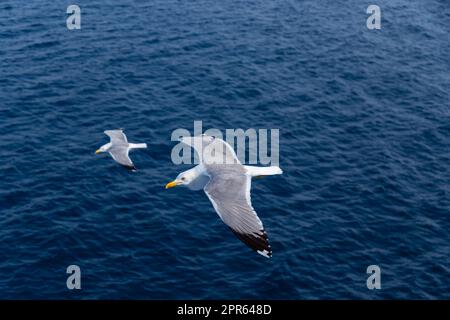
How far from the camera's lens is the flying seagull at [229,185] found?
24.0 meters

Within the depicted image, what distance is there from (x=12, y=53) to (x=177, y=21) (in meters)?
17.7

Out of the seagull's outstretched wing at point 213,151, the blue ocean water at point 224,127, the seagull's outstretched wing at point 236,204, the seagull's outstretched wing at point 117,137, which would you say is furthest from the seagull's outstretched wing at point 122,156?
the seagull's outstretched wing at point 236,204

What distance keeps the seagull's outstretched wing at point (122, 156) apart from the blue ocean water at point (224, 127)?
15.4 ft

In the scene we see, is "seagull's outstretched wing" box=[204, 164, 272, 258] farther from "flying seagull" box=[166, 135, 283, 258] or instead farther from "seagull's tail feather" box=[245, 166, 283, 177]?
"seagull's tail feather" box=[245, 166, 283, 177]

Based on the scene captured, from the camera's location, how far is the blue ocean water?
4303 centimetres

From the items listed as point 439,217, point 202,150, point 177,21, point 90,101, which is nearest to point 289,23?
point 177,21

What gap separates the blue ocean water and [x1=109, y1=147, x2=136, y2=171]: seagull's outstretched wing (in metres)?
4.68

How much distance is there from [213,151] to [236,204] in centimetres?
667

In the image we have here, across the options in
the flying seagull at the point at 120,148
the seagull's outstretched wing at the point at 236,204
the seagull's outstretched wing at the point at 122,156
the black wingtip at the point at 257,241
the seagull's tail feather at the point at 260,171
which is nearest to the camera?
the black wingtip at the point at 257,241

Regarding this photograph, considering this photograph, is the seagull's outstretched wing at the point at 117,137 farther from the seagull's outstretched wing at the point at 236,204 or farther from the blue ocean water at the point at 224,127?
the seagull's outstretched wing at the point at 236,204

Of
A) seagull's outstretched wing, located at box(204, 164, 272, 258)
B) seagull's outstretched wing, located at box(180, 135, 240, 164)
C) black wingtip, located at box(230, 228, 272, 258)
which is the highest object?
seagull's outstretched wing, located at box(180, 135, 240, 164)

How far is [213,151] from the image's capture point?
107ft

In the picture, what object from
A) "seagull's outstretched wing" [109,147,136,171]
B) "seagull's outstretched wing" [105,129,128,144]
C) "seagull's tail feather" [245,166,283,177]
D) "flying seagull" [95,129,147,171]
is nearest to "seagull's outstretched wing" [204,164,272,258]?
"seagull's tail feather" [245,166,283,177]
